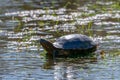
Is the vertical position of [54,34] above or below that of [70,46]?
below

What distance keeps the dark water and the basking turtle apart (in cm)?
29

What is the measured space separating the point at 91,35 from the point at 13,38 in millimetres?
1924

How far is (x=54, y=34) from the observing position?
1484 centimetres

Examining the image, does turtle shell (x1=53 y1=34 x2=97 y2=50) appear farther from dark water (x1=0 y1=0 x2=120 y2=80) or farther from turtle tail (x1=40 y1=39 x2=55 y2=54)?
dark water (x1=0 y1=0 x2=120 y2=80)

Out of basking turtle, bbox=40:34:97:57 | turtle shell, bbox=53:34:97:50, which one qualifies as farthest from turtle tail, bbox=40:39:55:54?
turtle shell, bbox=53:34:97:50

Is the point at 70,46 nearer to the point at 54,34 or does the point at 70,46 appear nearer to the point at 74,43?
the point at 74,43

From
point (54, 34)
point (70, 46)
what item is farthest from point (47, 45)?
point (54, 34)

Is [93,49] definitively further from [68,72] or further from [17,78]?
[17,78]

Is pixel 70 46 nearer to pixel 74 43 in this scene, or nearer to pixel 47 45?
pixel 74 43

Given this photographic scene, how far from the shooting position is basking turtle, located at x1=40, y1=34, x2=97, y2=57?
12.2m

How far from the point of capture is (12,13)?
61.8 feet

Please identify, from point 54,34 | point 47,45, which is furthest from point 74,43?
point 54,34

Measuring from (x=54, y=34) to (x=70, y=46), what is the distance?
2725 mm

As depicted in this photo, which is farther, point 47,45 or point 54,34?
point 54,34
